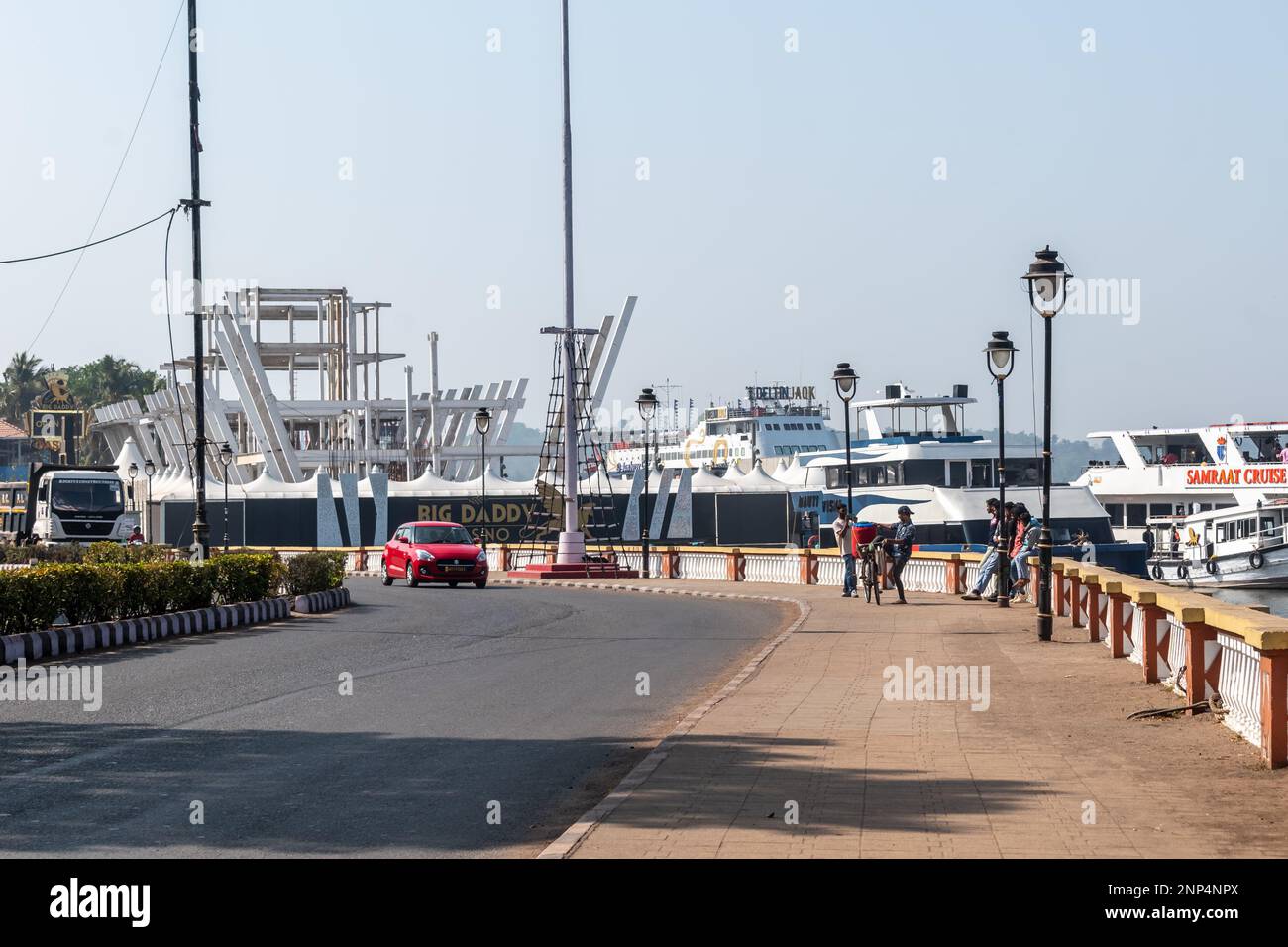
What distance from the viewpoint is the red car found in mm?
36156

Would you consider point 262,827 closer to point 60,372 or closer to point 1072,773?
point 1072,773

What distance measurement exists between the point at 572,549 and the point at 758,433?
5057 centimetres

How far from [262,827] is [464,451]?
65334 millimetres

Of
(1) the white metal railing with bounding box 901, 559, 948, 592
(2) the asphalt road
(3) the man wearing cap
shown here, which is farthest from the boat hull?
(2) the asphalt road

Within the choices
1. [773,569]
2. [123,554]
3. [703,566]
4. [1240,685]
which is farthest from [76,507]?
[1240,685]

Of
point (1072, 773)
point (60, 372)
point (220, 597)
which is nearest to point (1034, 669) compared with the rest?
point (1072, 773)

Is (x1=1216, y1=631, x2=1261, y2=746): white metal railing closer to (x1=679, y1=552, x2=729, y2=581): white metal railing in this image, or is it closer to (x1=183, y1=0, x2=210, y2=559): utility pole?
(x1=183, y1=0, x2=210, y2=559): utility pole

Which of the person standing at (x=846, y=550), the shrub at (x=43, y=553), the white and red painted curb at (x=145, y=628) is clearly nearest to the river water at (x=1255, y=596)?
the person standing at (x=846, y=550)

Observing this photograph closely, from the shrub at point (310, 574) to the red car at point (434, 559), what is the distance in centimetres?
572

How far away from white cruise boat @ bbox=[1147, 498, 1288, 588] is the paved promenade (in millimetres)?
34599

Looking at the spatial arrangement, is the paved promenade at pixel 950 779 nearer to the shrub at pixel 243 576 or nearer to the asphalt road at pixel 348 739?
the asphalt road at pixel 348 739

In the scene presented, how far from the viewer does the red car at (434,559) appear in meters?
36.2

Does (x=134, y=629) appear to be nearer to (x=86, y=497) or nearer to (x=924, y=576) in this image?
(x=924, y=576)

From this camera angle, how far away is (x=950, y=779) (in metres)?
9.65
